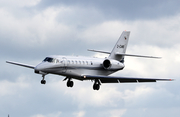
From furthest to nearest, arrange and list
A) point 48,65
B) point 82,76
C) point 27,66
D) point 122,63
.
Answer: point 122,63, point 27,66, point 82,76, point 48,65

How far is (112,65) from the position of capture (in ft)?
177

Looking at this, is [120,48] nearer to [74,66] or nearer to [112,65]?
[112,65]

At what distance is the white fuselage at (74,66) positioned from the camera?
45906 mm

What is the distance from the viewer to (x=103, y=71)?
53281 mm

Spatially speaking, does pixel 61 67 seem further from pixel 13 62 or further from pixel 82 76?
pixel 13 62

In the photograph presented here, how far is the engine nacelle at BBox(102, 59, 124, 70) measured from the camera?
53250mm

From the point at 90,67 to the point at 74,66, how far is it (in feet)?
11.6

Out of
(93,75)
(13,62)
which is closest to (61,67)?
(93,75)

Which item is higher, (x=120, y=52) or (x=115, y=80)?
(x=120, y=52)

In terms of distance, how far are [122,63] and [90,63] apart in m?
6.69

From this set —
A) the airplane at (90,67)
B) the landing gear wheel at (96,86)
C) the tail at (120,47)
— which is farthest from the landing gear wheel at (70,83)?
the tail at (120,47)

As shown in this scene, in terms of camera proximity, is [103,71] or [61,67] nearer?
[61,67]

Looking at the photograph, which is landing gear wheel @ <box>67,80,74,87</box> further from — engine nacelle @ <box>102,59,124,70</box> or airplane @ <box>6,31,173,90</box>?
engine nacelle @ <box>102,59,124,70</box>

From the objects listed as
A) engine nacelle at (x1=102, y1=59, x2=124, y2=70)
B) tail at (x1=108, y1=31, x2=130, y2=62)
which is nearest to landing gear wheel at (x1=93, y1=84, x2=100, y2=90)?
engine nacelle at (x1=102, y1=59, x2=124, y2=70)
